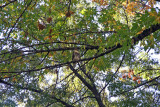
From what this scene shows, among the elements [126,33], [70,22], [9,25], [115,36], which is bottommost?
[126,33]

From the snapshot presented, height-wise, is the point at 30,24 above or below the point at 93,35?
above

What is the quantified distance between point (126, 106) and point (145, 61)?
2341 millimetres

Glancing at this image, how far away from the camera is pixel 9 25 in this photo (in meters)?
6.48

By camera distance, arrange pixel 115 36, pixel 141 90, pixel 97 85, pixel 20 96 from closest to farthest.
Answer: pixel 115 36
pixel 20 96
pixel 141 90
pixel 97 85

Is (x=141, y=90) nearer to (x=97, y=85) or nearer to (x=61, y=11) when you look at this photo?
(x=97, y=85)

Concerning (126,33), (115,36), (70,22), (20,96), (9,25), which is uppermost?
(9,25)

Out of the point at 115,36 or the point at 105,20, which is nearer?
the point at 115,36

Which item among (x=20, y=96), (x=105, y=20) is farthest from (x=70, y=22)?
(x=20, y=96)

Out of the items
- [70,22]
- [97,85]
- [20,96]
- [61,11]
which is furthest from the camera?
[97,85]

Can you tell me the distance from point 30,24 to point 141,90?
5.83 m

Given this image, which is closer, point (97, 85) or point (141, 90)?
point (141, 90)

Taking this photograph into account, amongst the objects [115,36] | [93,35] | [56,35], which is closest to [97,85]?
[93,35]

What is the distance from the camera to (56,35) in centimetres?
511

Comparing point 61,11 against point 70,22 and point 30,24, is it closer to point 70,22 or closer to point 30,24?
point 70,22
